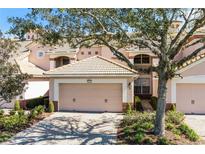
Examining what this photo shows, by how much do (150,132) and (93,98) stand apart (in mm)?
7132

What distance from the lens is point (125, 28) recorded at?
39.5ft

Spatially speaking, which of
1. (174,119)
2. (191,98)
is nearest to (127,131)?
(174,119)

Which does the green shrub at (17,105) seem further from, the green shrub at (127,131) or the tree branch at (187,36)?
the tree branch at (187,36)

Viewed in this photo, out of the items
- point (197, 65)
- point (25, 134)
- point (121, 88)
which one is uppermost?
point (197, 65)

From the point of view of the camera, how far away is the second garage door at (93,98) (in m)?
19.0

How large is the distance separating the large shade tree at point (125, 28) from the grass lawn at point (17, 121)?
13.2 ft

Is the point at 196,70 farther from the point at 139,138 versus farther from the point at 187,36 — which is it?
the point at 139,138

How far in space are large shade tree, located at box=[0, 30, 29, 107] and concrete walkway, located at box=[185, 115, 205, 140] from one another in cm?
805

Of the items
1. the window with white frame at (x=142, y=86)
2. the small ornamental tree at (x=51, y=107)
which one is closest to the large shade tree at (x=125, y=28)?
the small ornamental tree at (x=51, y=107)

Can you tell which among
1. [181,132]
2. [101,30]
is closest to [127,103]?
[181,132]

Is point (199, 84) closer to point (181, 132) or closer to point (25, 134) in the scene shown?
point (181, 132)

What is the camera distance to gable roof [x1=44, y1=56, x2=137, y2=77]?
18728mm
